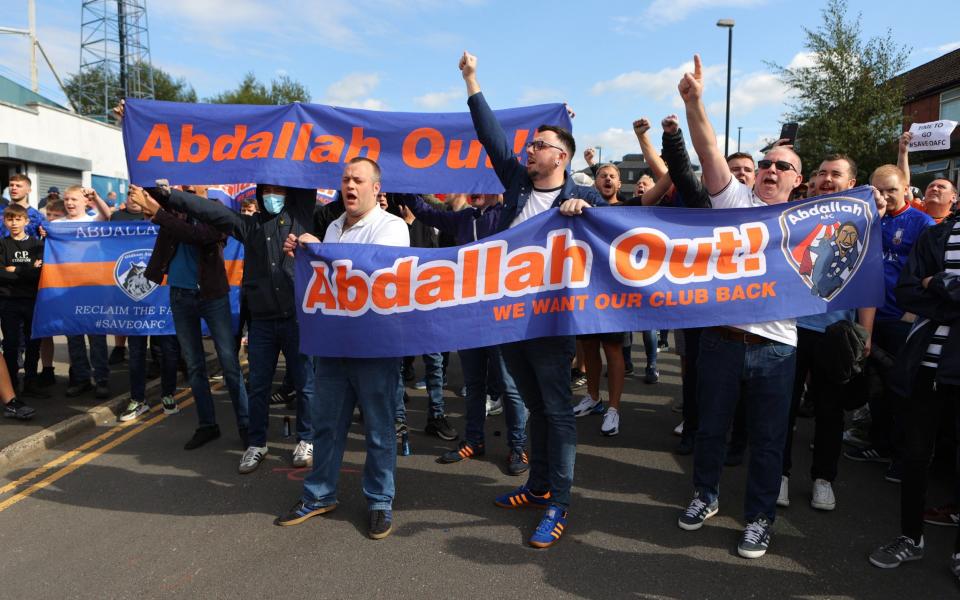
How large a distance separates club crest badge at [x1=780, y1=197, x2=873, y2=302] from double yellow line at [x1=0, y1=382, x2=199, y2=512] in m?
5.16

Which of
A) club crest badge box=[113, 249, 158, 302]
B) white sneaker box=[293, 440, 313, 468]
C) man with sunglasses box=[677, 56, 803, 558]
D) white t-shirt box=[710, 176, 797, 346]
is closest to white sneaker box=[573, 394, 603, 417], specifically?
man with sunglasses box=[677, 56, 803, 558]

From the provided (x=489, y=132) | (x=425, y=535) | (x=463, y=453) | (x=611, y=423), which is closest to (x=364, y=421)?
(x=425, y=535)

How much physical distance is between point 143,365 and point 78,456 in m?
1.29

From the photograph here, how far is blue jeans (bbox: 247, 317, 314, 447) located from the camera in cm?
472

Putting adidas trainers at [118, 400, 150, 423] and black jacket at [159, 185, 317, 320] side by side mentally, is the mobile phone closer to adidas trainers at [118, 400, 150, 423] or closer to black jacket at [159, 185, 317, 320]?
black jacket at [159, 185, 317, 320]

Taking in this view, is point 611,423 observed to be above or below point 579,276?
below

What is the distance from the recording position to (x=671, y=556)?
11.5ft

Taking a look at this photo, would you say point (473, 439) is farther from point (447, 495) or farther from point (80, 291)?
point (80, 291)

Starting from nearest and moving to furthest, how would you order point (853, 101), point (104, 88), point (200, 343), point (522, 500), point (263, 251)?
point (522, 500) < point (263, 251) < point (200, 343) < point (853, 101) < point (104, 88)

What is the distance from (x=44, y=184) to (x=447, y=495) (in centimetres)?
2179

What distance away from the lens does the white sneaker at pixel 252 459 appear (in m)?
4.69

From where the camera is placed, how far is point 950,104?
94.9 ft

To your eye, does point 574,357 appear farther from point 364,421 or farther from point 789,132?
point 789,132

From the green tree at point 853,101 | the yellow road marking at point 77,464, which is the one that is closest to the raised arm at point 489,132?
the yellow road marking at point 77,464
